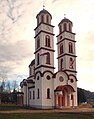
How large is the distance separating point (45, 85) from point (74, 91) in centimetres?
539

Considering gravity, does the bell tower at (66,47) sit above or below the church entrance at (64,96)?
above

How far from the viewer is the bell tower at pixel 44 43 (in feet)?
132

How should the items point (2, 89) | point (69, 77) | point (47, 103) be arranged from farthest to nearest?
point (2, 89), point (69, 77), point (47, 103)

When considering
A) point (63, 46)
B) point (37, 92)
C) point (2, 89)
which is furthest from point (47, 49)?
point (2, 89)

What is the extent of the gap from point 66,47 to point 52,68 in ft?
17.7

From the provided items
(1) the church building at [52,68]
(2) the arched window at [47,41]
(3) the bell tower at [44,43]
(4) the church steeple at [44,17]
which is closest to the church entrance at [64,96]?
(1) the church building at [52,68]

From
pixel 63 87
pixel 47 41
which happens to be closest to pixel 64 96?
pixel 63 87

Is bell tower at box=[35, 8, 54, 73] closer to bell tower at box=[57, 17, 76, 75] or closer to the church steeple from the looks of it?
the church steeple

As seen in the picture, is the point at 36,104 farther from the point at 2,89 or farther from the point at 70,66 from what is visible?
the point at 2,89

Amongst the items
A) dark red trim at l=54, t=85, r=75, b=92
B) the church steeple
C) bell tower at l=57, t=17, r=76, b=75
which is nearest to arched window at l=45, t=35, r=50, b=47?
the church steeple

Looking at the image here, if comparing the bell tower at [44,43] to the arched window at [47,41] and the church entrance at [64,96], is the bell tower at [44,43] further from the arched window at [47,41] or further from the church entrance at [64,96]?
the church entrance at [64,96]

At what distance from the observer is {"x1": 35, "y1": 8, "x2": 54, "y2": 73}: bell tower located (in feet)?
132

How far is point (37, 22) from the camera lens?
43.2m

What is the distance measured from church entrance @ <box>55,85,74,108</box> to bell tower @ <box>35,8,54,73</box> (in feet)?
12.5
